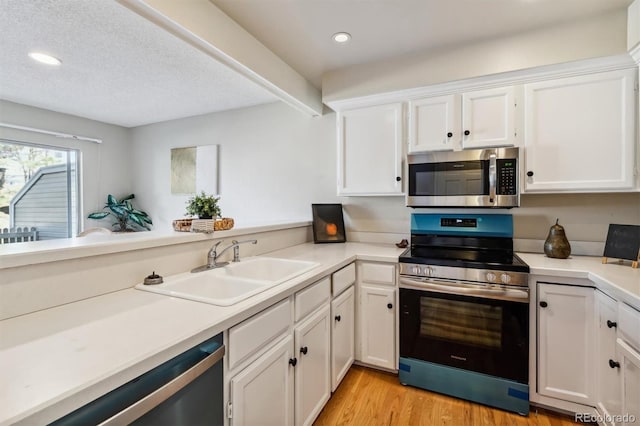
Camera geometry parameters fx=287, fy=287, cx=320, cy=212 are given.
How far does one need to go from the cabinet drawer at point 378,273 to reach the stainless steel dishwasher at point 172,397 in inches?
52.6

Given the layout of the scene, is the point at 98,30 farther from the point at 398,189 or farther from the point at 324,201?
the point at 398,189

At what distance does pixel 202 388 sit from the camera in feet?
2.93

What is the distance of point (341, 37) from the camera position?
2027mm

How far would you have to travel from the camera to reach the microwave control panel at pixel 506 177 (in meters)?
1.94

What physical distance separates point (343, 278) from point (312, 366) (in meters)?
0.58

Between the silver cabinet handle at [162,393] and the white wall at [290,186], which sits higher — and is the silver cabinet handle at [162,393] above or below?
below

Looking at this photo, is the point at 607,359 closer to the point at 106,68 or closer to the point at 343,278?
the point at 343,278

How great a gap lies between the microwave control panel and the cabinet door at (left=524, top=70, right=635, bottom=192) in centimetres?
12

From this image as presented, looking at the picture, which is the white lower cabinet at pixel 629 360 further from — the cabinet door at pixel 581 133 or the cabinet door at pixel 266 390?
the cabinet door at pixel 266 390

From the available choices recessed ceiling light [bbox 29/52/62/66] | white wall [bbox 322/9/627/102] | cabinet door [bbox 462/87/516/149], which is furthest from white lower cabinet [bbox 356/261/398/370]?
recessed ceiling light [bbox 29/52/62/66]

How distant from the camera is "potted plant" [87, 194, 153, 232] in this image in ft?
12.7

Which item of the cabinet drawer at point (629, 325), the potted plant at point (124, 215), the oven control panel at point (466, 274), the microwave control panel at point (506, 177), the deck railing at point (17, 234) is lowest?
the cabinet drawer at point (629, 325)

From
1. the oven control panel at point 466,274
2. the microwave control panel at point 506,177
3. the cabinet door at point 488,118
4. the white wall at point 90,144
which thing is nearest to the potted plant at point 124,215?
the white wall at point 90,144

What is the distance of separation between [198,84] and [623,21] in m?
3.08
